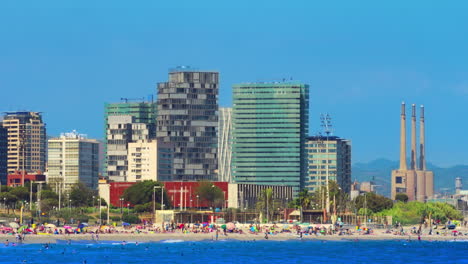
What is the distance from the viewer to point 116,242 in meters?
194

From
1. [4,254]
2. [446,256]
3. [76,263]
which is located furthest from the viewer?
[446,256]

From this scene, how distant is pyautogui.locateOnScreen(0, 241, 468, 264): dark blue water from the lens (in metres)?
157

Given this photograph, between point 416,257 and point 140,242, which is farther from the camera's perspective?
point 140,242

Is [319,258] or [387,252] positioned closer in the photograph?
[319,258]

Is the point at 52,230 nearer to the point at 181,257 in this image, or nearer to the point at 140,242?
the point at 140,242

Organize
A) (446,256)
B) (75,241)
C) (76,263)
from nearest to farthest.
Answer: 1. (76,263)
2. (446,256)
3. (75,241)

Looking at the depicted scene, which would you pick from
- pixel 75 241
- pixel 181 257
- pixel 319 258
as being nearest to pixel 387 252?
pixel 319 258

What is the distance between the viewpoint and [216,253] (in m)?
174

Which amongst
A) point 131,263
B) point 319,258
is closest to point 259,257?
point 319,258

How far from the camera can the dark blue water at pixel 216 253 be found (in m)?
157

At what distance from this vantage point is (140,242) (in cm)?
19675

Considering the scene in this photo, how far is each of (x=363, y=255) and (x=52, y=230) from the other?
53.8 meters

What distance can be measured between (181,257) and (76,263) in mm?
20035

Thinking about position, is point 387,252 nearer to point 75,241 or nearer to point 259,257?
point 259,257
